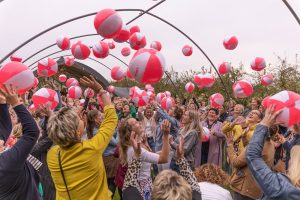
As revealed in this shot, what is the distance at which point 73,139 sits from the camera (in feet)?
10.9

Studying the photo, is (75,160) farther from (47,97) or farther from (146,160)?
(47,97)

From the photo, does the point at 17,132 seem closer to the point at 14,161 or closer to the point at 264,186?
the point at 14,161

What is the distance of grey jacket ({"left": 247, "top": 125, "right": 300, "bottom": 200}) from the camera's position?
2.37 meters

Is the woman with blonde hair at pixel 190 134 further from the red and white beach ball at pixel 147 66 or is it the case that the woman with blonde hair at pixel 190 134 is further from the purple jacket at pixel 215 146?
the purple jacket at pixel 215 146

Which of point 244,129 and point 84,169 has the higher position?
point 84,169

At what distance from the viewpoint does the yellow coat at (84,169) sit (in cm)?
339

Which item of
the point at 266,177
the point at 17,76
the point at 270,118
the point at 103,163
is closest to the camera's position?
the point at 266,177

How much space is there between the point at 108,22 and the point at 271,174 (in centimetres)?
494

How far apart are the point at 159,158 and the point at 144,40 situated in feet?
18.3

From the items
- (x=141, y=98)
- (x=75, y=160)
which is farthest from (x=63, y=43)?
(x=75, y=160)

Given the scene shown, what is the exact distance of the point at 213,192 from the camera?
353cm

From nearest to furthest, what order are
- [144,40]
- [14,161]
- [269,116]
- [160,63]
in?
[269,116] → [14,161] → [160,63] → [144,40]

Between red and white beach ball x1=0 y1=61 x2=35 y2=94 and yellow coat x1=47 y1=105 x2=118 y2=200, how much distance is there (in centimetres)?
156

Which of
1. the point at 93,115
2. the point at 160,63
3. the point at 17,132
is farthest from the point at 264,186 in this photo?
the point at 93,115
